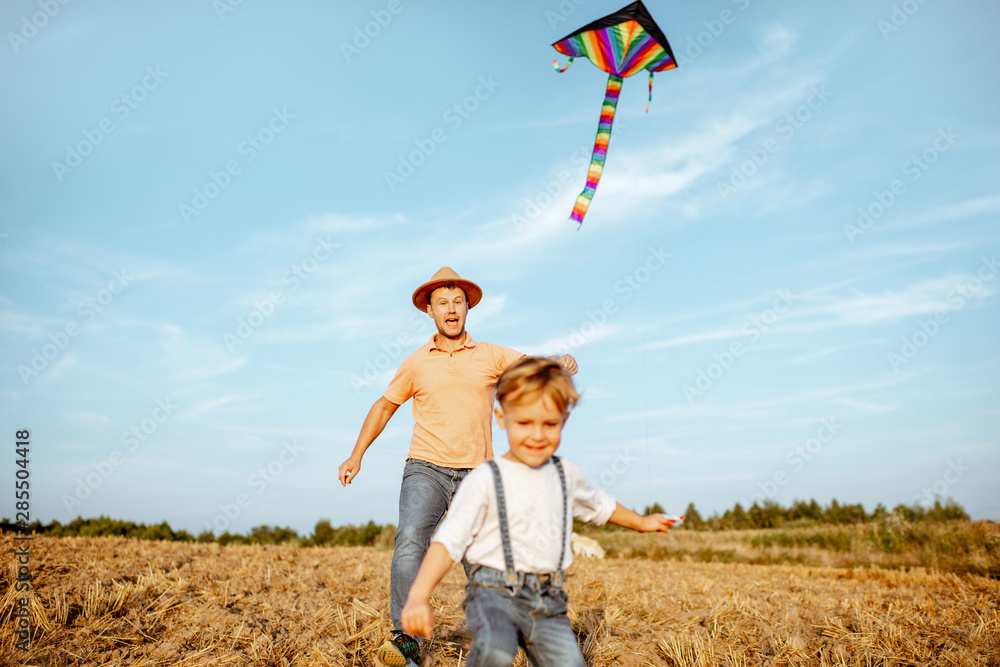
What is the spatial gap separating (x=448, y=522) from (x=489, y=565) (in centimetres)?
26

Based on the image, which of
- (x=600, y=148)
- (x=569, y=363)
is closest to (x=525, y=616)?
(x=569, y=363)

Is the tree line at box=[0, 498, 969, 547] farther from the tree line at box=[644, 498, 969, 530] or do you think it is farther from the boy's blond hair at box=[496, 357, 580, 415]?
the boy's blond hair at box=[496, 357, 580, 415]

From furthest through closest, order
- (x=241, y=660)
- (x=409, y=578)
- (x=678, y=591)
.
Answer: (x=678, y=591) < (x=241, y=660) < (x=409, y=578)

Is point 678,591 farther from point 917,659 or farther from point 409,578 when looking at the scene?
point 409,578

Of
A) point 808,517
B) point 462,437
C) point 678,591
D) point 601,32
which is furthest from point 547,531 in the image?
point 808,517

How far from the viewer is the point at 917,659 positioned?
16.2 feet

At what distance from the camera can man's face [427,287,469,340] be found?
477cm

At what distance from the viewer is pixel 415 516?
14.3 ft

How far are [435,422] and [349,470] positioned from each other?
66 cm

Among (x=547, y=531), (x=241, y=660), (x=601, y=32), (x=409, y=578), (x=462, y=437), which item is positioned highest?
(x=601, y=32)

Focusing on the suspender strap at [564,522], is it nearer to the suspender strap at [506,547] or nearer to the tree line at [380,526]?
the suspender strap at [506,547]

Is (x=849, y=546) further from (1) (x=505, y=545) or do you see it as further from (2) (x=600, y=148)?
(1) (x=505, y=545)

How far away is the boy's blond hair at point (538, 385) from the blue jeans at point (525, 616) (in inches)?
28.3

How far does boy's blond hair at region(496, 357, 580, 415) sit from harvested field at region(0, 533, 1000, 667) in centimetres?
267
